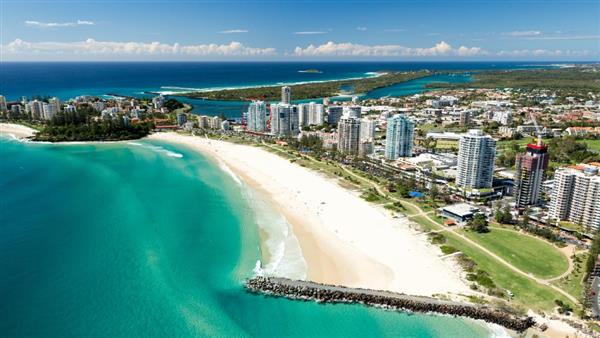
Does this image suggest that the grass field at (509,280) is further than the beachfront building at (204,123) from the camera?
No

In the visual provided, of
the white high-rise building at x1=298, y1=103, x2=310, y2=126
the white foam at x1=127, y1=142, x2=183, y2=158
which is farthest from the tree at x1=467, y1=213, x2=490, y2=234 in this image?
the white high-rise building at x1=298, y1=103, x2=310, y2=126

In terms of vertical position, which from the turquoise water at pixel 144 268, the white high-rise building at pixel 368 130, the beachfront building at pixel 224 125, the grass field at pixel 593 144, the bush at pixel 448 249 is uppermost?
the white high-rise building at pixel 368 130

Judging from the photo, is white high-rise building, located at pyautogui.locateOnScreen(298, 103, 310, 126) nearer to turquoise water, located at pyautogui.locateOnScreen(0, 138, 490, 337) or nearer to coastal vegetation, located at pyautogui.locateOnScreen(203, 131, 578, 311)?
coastal vegetation, located at pyautogui.locateOnScreen(203, 131, 578, 311)

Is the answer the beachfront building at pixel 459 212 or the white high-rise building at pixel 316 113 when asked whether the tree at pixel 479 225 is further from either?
the white high-rise building at pixel 316 113

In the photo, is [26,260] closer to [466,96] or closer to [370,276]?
[370,276]

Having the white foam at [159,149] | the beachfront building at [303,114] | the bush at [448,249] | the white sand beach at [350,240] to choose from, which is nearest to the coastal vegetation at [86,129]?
the white foam at [159,149]

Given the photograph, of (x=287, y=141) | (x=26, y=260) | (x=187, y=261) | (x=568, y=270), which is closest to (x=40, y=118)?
(x=287, y=141)
